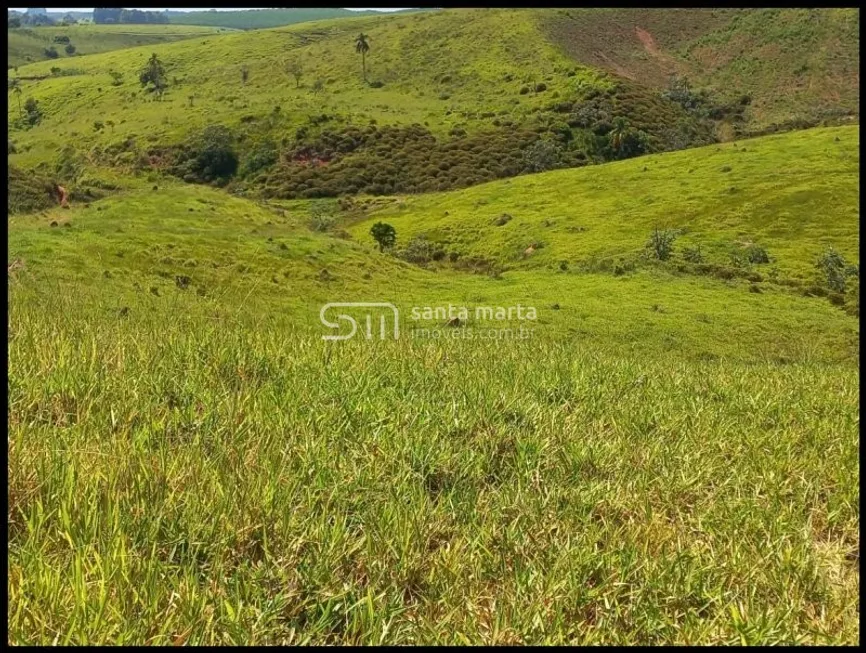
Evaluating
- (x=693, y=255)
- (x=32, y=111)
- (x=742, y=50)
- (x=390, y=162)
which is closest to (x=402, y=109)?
(x=390, y=162)

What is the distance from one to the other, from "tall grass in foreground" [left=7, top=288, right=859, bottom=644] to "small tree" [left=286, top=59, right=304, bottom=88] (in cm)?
13928

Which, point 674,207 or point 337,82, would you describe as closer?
point 674,207

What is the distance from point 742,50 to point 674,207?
361ft

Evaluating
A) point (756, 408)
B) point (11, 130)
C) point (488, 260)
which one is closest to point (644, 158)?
point (488, 260)

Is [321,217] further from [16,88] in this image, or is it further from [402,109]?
[16,88]

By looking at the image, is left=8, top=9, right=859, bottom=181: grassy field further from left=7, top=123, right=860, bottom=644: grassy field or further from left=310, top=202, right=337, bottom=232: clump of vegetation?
left=7, top=123, right=860, bottom=644: grassy field

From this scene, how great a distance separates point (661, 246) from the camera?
160 feet

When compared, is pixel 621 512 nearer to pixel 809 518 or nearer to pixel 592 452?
pixel 592 452

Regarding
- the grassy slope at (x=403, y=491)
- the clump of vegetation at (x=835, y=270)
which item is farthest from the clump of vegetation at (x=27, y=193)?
the clump of vegetation at (x=835, y=270)

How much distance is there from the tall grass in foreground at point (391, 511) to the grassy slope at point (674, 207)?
46.1m

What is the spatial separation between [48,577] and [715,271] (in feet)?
161

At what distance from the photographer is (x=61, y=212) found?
40.6m

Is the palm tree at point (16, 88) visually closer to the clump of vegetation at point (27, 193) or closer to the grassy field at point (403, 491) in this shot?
the clump of vegetation at point (27, 193)
